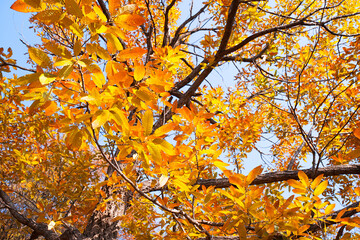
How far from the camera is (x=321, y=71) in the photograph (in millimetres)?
2902

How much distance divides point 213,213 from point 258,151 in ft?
8.77

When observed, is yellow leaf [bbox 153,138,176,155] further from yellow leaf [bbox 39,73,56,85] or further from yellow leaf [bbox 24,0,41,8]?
yellow leaf [bbox 24,0,41,8]

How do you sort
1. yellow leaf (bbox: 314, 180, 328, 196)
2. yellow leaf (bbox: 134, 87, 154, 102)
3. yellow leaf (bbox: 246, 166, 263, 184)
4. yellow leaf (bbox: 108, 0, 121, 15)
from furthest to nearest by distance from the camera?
yellow leaf (bbox: 314, 180, 328, 196) < yellow leaf (bbox: 246, 166, 263, 184) < yellow leaf (bbox: 134, 87, 154, 102) < yellow leaf (bbox: 108, 0, 121, 15)

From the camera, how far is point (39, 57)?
0.75 metres

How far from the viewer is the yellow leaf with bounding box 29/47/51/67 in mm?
740

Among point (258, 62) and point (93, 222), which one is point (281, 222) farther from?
point (258, 62)

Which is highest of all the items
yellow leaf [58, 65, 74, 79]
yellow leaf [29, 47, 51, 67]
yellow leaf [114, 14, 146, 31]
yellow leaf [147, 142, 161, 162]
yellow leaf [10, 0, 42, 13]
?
yellow leaf [114, 14, 146, 31]

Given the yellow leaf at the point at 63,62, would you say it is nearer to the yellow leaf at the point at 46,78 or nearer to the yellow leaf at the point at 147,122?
the yellow leaf at the point at 46,78

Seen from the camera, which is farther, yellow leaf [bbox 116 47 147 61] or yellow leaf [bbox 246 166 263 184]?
yellow leaf [bbox 246 166 263 184]

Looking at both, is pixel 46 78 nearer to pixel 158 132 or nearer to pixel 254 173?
pixel 158 132

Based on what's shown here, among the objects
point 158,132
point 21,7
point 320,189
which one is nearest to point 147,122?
point 158,132

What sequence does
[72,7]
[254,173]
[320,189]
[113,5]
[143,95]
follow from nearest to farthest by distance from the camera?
[72,7], [113,5], [143,95], [254,173], [320,189]

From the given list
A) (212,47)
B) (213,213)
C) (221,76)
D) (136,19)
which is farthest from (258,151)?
(136,19)

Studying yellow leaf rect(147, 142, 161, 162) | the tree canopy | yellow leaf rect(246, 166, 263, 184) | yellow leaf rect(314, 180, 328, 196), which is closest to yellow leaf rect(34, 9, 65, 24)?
the tree canopy
